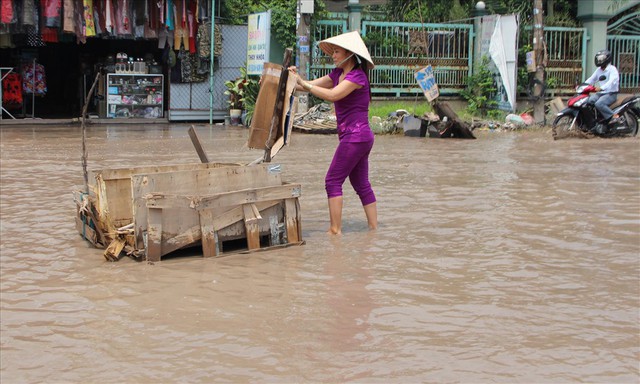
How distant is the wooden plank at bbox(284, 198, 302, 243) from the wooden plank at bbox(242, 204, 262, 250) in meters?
0.29

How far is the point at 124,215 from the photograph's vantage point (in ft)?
20.2

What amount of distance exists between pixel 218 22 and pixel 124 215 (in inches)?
513

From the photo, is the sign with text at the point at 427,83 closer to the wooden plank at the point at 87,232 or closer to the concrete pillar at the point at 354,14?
the concrete pillar at the point at 354,14

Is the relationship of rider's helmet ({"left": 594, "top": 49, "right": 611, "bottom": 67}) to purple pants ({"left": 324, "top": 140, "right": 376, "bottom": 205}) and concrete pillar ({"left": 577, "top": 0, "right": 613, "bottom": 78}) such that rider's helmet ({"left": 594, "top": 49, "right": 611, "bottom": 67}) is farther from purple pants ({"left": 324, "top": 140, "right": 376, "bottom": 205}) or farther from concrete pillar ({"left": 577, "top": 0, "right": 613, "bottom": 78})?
purple pants ({"left": 324, "top": 140, "right": 376, "bottom": 205})

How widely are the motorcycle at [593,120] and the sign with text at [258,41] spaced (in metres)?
6.29

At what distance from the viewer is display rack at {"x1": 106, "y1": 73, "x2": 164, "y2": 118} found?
1836 cm

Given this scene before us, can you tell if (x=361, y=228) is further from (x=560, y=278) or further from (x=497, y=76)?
(x=497, y=76)

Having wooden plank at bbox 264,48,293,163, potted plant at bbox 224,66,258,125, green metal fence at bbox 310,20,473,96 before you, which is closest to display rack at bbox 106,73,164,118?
potted plant at bbox 224,66,258,125

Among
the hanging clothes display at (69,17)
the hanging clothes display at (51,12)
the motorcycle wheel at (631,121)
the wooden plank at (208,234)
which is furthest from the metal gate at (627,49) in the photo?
the wooden plank at (208,234)

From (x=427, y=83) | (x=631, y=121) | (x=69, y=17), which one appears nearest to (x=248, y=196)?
(x=427, y=83)

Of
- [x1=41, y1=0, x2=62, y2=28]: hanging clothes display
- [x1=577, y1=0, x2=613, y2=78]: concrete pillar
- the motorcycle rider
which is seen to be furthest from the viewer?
[x1=577, y1=0, x2=613, y2=78]: concrete pillar

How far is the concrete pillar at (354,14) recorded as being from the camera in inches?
714

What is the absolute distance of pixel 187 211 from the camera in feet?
18.7

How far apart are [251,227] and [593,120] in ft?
33.6
